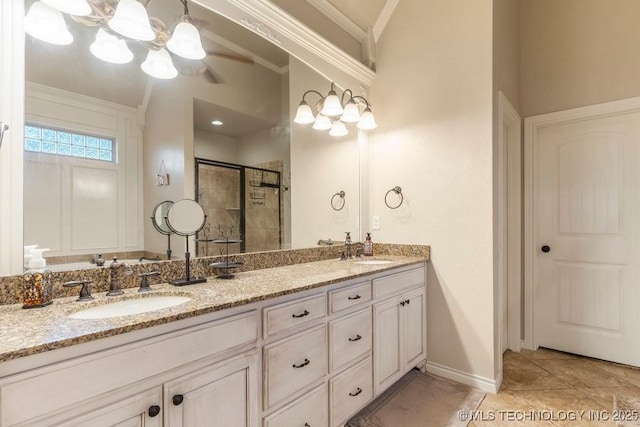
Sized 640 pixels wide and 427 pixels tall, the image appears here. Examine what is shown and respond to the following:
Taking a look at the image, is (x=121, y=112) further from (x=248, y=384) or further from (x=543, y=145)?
(x=543, y=145)

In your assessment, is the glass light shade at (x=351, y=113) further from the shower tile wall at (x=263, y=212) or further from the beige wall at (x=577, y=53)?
the beige wall at (x=577, y=53)

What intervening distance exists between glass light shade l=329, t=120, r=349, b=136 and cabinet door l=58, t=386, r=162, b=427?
7.16 ft

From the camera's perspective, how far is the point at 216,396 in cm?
114

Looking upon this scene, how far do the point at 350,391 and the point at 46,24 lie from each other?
2145mm

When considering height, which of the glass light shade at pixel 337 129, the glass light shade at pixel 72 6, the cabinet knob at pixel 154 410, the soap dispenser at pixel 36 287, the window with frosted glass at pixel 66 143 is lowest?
the cabinet knob at pixel 154 410

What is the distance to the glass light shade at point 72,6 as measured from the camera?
1191 millimetres

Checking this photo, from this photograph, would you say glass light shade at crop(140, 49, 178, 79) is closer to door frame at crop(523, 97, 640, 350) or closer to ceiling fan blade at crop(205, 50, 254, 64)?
ceiling fan blade at crop(205, 50, 254, 64)

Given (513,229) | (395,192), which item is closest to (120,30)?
(395,192)

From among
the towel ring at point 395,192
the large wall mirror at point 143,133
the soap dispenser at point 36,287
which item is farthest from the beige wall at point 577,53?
the soap dispenser at point 36,287

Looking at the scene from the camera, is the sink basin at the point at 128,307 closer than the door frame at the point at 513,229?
Yes

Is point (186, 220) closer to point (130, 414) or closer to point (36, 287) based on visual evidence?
point (36, 287)

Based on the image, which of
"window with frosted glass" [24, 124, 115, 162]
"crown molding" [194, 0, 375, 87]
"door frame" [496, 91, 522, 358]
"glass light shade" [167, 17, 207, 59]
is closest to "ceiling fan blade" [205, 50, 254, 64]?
"crown molding" [194, 0, 375, 87]

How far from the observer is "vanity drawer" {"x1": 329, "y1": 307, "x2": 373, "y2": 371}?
1.63m

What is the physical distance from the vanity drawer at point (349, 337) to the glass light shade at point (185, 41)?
1.50 m
